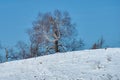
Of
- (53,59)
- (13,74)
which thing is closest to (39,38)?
(53,59)

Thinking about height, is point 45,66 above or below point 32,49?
above

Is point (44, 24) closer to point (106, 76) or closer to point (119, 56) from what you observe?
point (119, 56)

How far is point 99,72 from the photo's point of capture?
1680 centimetres

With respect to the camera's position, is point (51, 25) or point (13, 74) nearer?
point (13, 74)

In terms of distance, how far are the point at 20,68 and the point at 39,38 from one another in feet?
100

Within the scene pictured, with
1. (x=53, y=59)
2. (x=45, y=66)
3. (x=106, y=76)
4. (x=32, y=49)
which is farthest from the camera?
(x=32, y=49)

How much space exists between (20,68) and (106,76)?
5.98 metres

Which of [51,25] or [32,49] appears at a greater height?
[51,25]

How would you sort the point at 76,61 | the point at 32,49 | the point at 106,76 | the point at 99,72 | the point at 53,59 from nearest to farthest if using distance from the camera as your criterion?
the point at 106,76, the point at 99,72, the point at 76,61, the point at 53,59, the point at 32,49

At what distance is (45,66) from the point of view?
1923 cm

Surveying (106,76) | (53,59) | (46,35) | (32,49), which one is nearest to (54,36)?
(46,35)

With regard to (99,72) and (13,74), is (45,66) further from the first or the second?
(99,72)

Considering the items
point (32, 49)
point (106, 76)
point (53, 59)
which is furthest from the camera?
point (32, 49)

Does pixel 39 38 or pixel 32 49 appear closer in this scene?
pixel 39 38
